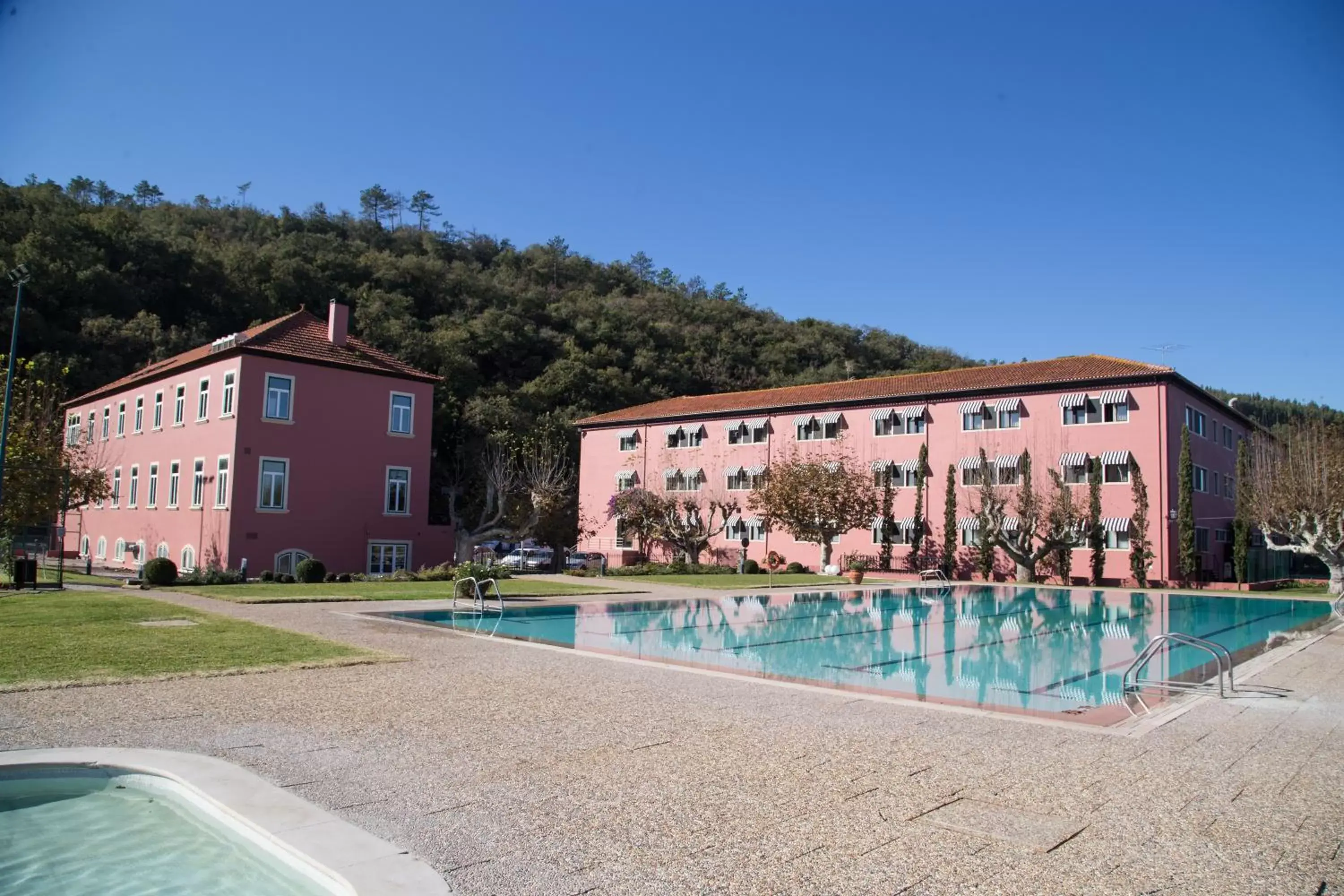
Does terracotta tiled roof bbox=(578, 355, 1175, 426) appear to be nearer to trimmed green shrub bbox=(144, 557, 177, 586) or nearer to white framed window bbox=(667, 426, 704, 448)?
white framed window bbox=(667, 426, 704, 448)

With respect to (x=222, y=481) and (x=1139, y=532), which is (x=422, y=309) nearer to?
(x=222, y=481)

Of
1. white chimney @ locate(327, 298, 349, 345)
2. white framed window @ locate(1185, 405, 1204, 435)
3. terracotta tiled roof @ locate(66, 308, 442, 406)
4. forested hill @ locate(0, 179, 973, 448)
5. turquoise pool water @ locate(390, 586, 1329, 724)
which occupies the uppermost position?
forested hill @ locate(0, 179, 973, 448)

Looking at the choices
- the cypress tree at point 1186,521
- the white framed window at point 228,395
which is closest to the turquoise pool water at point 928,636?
the cypress tree at point 1186,521

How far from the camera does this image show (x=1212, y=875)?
4.57 metres

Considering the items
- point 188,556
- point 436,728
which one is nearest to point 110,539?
point 188,556

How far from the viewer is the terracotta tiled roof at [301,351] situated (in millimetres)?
31016

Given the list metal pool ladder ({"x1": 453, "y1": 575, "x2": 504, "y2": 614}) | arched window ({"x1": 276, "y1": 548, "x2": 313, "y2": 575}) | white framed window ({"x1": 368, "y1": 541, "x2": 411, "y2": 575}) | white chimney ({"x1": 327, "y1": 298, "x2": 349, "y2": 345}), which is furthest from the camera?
white chimney ({"x1": 327, "y1": 298, "x2": 349, "y2": 345})

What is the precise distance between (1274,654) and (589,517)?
1561 inches

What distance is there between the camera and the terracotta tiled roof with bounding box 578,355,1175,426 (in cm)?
3609

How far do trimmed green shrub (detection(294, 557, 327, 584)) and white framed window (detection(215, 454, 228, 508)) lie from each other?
16.0 ft

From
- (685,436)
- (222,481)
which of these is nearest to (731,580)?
(685,436)

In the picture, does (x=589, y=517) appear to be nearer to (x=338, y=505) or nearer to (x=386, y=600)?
(x=338, y=505)

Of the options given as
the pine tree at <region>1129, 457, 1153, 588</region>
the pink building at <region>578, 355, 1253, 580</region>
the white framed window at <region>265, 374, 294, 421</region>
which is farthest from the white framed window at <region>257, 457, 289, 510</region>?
the pine tree at <region>1129, 457, 1153, 588</region>

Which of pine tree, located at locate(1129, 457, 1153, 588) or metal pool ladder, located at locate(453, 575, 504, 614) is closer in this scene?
metal pool ladder, located at locate(453, 575, 504, 614)
